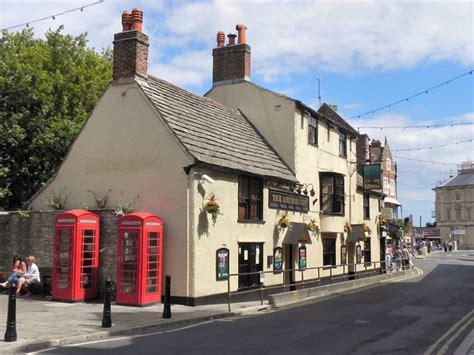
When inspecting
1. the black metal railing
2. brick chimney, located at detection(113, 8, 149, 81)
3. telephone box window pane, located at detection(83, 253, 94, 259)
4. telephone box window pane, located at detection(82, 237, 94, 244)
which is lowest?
the black metal railing

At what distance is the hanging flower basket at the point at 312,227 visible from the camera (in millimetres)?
22436

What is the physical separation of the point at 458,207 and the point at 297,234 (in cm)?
9267

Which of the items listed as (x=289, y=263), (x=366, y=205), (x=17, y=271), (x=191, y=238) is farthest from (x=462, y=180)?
(x=17, y=271)

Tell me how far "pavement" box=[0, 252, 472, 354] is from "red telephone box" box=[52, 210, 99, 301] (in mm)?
519

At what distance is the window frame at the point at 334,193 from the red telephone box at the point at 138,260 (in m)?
11.1

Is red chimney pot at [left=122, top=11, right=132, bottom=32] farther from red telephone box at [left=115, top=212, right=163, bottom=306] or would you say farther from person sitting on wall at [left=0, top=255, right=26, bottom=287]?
person sitting on wall at [left=0, top=255, right=26, bottom=287]

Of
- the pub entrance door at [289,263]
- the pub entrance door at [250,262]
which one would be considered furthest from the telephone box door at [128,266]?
the pub entrance door at [289,263]

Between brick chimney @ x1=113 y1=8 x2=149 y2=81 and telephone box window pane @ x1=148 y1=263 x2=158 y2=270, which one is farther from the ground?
brick chimney @ x1=113 y1=8 x2=149 y2=81

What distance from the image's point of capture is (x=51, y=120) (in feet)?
77.7

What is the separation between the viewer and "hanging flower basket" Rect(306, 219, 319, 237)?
22436mm

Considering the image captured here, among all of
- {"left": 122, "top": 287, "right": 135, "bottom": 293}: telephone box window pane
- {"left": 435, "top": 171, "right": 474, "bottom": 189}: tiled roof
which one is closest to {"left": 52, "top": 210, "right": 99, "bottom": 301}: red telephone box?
{"left": 122, "top": 287, "right": 135, "bottom": 293}: telephone box window pane

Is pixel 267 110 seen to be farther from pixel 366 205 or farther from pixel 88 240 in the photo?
pixel 366 205

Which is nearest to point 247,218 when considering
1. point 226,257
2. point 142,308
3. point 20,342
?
point 226,257

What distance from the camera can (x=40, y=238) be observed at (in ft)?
58.0
